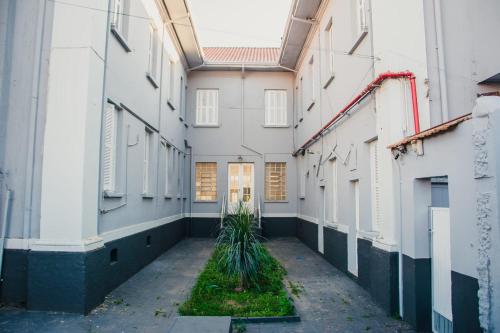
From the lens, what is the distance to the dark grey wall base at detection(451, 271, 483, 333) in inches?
143

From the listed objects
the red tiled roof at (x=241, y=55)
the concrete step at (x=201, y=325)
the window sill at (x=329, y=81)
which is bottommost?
the concrete step at (x=201, y=325)

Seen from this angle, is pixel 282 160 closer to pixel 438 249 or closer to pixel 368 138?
pixel 368 138

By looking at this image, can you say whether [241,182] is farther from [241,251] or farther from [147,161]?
[241,251]

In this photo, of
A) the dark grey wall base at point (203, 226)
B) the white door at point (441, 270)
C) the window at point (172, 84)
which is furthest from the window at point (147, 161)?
the white door at point (441, 270)

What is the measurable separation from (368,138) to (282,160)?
377 inches

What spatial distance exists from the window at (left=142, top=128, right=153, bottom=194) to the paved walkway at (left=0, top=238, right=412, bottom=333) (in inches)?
86.9

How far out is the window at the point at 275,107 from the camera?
1702 centimetres

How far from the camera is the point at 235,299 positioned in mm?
6418

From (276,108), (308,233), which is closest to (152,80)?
(308,233)

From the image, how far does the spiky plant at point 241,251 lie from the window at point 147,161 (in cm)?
400

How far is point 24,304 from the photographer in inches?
226

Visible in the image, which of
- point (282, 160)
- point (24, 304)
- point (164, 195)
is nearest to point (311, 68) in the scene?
point (282, 160)

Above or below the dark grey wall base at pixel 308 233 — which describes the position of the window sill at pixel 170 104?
above

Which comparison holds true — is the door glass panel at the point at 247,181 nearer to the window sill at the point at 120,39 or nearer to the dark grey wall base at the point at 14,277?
the window sill at the point at 120,39
